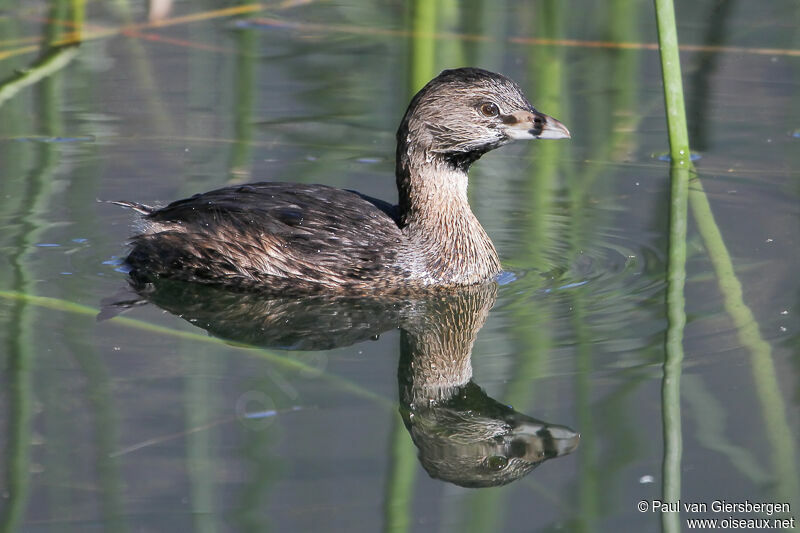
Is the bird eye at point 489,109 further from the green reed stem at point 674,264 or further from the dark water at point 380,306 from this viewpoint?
the green reed stem at point 674,264

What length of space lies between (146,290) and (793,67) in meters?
6.37

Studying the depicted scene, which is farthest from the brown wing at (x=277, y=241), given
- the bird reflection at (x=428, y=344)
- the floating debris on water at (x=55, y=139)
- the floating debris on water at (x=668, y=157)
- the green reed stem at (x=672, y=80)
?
the floating debris on water at (x=668, y=157)

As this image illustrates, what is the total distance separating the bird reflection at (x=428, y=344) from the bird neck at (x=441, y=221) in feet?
0.41

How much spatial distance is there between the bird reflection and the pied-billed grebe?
0.11 m

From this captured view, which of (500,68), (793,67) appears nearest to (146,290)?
(500,68)

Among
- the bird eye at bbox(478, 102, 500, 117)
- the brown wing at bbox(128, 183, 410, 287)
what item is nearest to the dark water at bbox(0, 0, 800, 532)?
the brown wing at bbox(128, 183, 410, 287)

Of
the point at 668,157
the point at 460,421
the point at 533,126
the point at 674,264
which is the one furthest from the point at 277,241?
the point at 668,157

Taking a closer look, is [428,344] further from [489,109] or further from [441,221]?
[489,109]

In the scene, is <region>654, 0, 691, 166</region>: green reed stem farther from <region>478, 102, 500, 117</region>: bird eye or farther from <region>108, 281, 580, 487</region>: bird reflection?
<region>108, 281, 580, 487</region>: bird reflection

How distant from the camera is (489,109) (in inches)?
265

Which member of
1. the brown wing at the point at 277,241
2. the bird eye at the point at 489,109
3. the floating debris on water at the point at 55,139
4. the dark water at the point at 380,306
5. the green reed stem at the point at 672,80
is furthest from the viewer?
the floating debris on water at the point at 55,139

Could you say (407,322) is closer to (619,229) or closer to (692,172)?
(619,229)

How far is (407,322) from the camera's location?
630cm

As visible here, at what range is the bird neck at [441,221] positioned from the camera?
A: 266 inches
